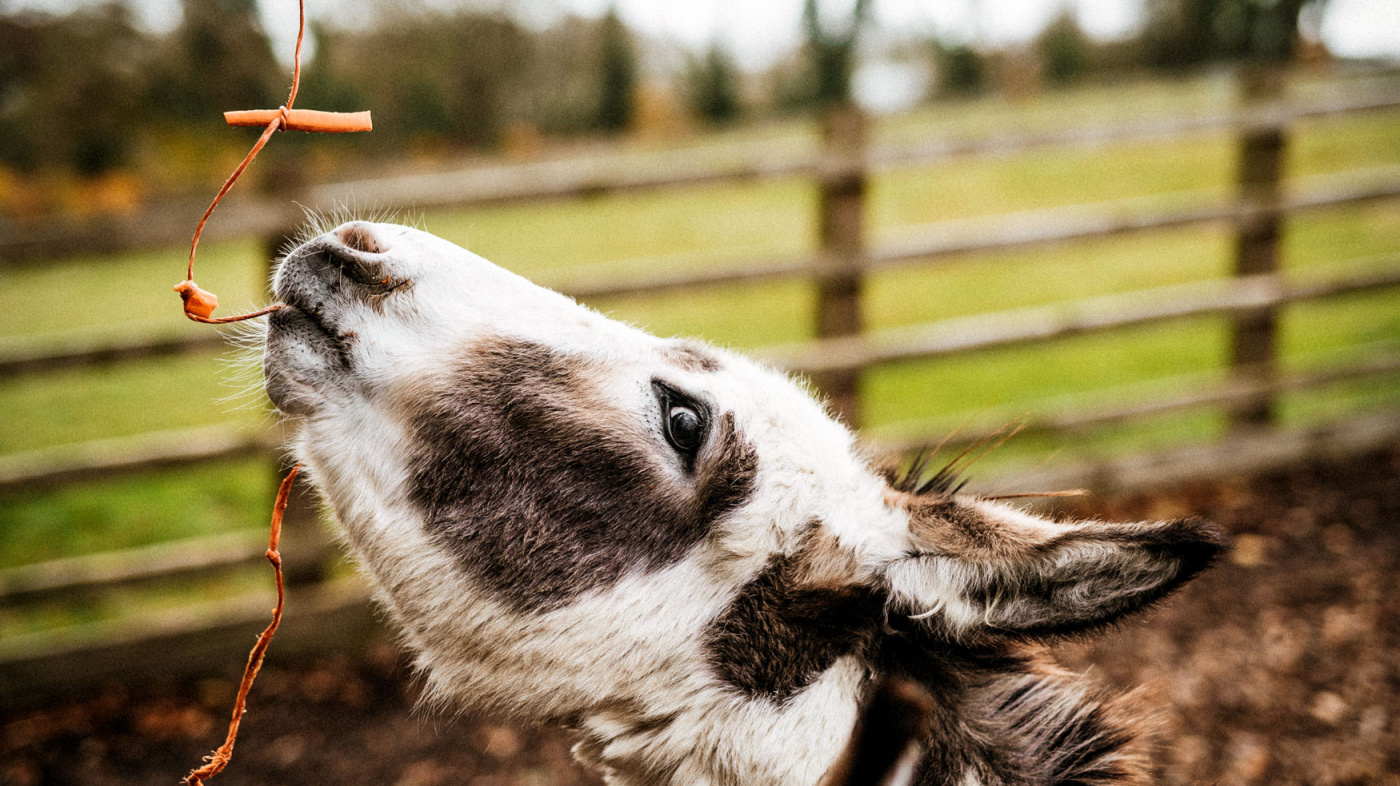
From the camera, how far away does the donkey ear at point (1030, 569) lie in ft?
3.64

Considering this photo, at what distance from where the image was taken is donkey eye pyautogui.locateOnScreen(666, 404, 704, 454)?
1504 millimetres

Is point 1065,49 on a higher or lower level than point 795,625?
higher

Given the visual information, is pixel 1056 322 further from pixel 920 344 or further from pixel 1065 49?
pixel 1065 49

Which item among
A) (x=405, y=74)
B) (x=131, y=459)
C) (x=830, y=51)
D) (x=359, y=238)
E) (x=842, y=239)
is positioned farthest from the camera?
(x=830, y=51)

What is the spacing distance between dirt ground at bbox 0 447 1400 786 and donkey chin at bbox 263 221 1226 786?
1733mm

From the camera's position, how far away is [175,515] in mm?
4551

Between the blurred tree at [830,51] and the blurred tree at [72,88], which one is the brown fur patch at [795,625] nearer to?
the blurred tree at [72,88]

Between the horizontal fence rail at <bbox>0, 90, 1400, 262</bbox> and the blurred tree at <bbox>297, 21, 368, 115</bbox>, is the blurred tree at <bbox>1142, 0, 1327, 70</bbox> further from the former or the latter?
the horizontal fence rail at <bbox>0, 90, 1400, 262</bbox>

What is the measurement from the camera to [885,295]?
9.23 meters

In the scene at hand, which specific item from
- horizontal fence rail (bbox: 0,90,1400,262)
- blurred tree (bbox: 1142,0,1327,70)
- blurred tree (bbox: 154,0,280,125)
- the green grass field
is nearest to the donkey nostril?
the green grass field

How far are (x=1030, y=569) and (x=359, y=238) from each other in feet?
3.86

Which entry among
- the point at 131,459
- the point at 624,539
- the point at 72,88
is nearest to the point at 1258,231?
the point at 624,539

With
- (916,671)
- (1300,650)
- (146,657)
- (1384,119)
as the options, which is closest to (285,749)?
(146,657)

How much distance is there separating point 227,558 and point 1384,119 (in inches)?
712
